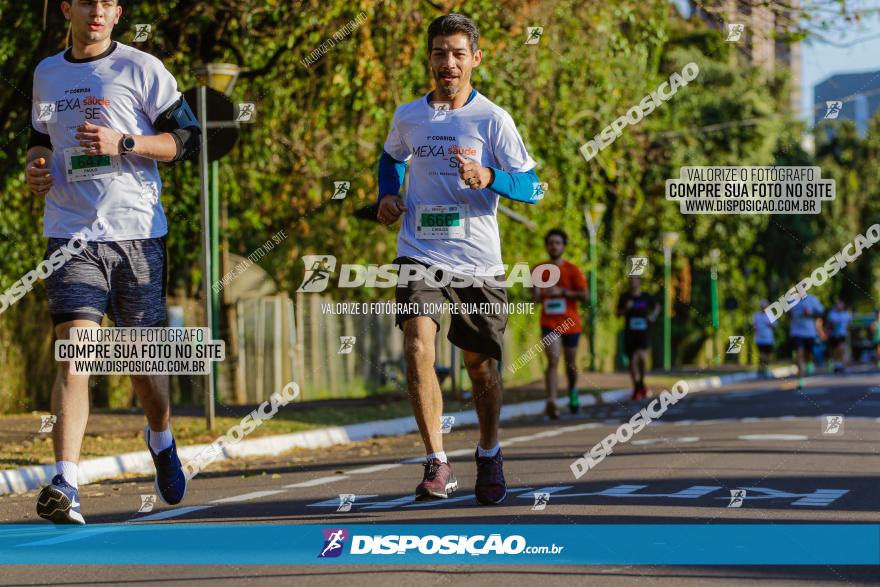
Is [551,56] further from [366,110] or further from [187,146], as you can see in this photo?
[187,146]

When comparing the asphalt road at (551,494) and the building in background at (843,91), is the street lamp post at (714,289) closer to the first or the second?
the building in background at (843,91)

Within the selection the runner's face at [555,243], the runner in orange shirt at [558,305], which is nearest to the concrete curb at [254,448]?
the runner in orange shirt at [558,305]

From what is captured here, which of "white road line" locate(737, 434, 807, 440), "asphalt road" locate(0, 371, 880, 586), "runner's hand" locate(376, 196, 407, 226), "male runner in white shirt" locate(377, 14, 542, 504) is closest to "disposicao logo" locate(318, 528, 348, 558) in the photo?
"asphalt road" locate(0, 371, 880, 586)

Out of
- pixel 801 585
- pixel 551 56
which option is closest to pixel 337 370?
pixel 551 56

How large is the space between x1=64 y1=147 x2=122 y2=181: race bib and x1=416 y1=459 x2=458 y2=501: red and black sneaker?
6.76ft

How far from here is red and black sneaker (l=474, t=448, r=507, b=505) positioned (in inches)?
284

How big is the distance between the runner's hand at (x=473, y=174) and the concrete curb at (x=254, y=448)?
4.24 m

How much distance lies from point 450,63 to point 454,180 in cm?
57

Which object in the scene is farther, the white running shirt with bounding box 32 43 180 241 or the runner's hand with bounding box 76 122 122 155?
the white running shirt with bounding box 32 43 180 241

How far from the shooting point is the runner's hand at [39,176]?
6.54 m

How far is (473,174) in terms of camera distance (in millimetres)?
6910

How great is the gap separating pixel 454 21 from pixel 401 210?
0.99 m

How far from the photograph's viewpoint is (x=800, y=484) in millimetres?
8430

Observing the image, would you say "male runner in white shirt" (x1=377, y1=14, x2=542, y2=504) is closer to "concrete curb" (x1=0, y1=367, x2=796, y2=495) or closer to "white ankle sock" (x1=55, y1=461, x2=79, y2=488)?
"white ankle sock" (x1=55, y1=461, x2=79, y2=488)
